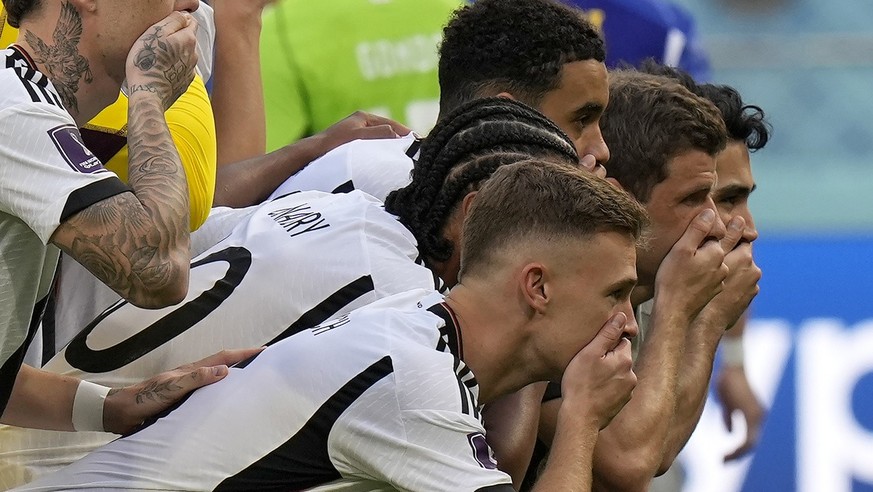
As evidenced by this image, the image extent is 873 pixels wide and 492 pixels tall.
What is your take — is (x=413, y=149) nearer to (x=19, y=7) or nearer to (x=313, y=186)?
(x=313, y=186)

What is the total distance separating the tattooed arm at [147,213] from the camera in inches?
96.3

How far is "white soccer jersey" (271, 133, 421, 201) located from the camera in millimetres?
→ 3475

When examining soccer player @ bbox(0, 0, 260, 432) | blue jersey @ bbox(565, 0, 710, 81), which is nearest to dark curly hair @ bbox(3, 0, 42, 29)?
soccer player @ bbox(0, 0, 260, 432)

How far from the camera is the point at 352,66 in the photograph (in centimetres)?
472

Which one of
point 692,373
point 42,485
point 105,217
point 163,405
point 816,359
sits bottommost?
point 42,485

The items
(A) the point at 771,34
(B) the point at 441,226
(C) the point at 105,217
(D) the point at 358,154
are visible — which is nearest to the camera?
(C) the point at 105,217

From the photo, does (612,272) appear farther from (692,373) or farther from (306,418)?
(692,373)

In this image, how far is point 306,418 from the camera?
2.51 m

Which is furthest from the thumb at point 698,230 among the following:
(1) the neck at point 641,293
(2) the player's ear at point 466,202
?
(2) the player's ear at point 466,202

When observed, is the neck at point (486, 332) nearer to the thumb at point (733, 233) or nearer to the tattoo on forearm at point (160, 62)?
the tattoo on forearm at point (160, 62)

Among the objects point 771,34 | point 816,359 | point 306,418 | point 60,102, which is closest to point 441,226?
point 306,418

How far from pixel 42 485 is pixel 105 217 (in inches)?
22.5

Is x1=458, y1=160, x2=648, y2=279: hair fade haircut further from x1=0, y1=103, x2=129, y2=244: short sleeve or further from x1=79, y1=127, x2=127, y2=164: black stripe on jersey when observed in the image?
x1=79, y1=127, x2=127, y2=164: black stripe on jersey

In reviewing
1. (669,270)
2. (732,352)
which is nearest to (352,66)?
(669,270)
